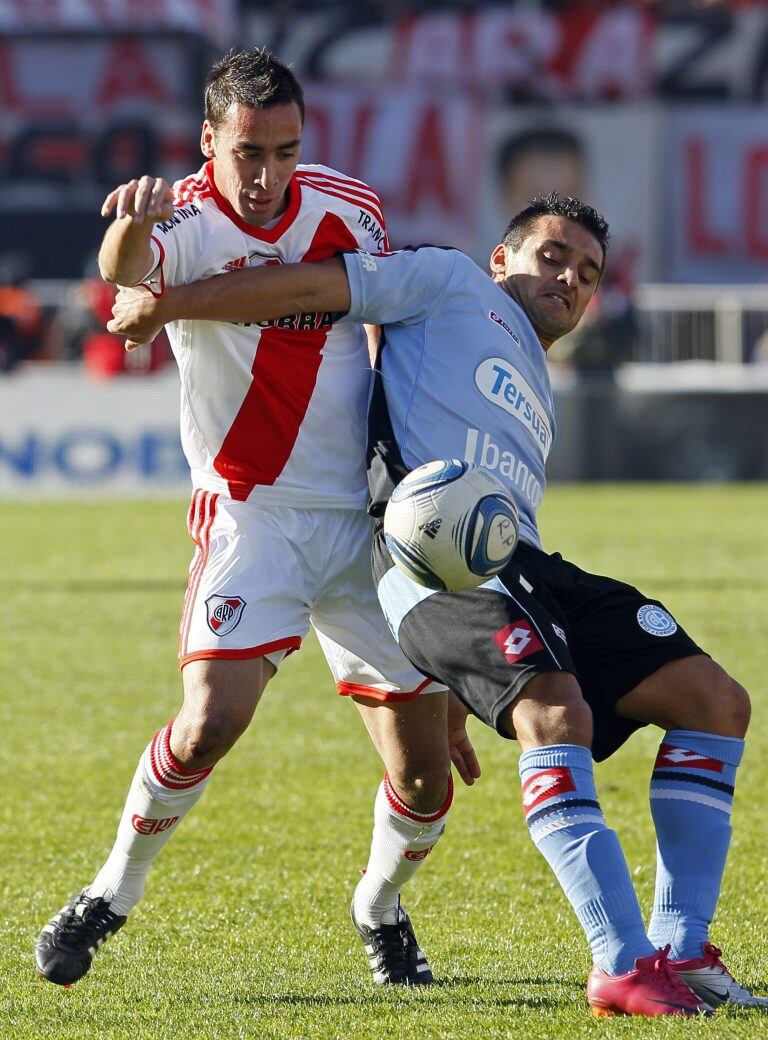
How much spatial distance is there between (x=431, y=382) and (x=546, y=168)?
24218mm

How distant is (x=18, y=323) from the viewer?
19.4 meters

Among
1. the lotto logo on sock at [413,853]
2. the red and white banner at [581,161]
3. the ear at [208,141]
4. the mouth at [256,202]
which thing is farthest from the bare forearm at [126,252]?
the red and white banner at [581,161]

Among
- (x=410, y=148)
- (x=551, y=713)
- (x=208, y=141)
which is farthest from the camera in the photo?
(x=410, y=148)

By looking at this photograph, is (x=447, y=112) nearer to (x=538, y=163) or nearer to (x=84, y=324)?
(x=538, y=163)

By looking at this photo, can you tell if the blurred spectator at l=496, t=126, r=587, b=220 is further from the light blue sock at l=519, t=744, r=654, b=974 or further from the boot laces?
the boot laces

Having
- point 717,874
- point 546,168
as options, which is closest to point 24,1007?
point 717,874

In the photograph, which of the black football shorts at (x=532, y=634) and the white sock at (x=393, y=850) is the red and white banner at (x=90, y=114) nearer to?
the white sock at (x=393, y=850)

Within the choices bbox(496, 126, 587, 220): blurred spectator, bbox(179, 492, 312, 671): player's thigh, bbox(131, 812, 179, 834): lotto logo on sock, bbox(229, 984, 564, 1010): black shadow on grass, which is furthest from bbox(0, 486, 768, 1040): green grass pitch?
bbox(496, 126, 587, 220): blurred spectator

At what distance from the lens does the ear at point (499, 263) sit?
4523mm

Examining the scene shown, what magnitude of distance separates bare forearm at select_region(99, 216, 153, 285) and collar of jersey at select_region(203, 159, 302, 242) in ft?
1.36

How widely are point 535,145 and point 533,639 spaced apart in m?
24.8

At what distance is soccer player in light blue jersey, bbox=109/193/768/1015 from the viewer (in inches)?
145

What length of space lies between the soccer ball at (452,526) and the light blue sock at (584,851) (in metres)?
0.44

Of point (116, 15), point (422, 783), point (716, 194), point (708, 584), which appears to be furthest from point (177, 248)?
point (716, 194)
